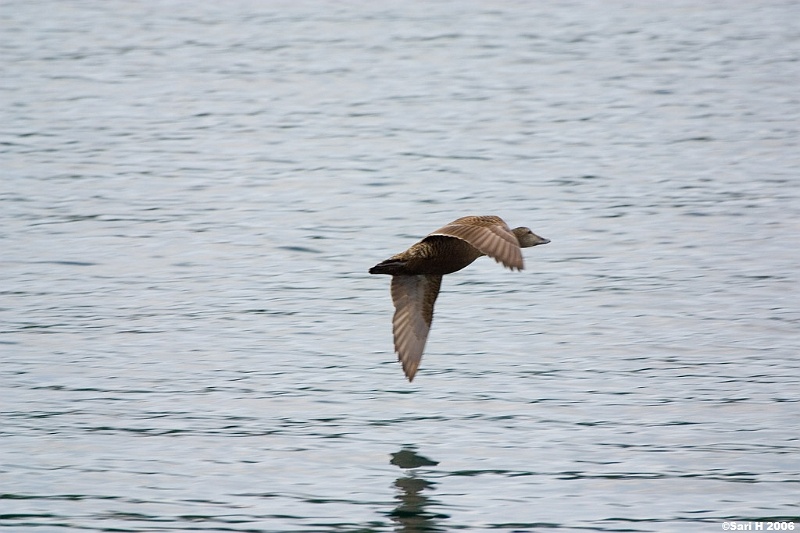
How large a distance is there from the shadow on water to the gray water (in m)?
0.03

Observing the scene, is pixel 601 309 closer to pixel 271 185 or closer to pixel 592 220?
pixel 592 220

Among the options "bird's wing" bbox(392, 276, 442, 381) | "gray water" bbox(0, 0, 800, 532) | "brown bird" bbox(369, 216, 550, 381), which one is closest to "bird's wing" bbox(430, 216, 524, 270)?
"brown bird" bbox(369, 216, 550, 381)

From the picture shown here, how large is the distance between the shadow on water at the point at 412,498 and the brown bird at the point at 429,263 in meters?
0.72

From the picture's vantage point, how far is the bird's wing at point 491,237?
9.78m

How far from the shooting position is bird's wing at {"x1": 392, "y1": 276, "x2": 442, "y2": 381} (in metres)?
11.2

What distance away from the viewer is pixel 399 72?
2759 centimetres

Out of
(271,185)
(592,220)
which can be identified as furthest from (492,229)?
(271,185)

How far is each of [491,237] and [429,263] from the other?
894 millimetres

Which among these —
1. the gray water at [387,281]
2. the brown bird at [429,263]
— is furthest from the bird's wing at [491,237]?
Result: the gray water at [387,281]

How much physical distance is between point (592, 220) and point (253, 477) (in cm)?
843

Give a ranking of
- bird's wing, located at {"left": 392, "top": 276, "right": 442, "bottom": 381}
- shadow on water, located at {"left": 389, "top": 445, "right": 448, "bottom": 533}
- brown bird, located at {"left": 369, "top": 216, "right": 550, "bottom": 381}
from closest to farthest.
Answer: shadow on water, located at {"left": 389, "top": 445, "right": 448, "bottom": 533}
brown bird, located at {"left": 369, "top": 216, "right": 550, "bottom": 381}
bird's wing, located at {"left": 392, "top": 276, "right": 442, "bottom": 381}

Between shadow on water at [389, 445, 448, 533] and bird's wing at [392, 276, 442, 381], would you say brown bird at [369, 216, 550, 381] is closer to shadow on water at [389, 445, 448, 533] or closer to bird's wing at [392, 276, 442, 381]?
bird's wing at [392, 276, 442, 381]

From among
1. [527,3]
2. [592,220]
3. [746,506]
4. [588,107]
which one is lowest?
[746,506]

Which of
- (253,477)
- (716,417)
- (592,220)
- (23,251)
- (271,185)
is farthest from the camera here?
(271,185)
